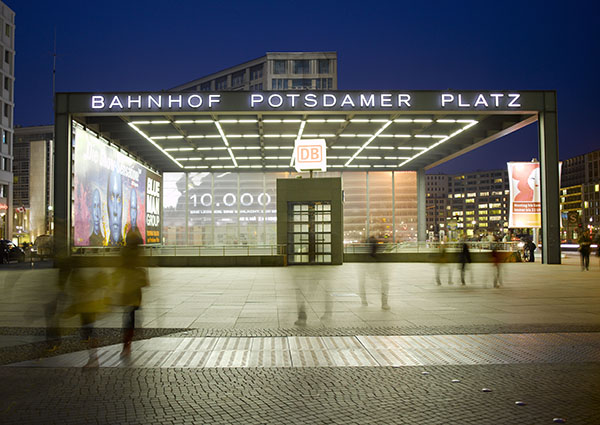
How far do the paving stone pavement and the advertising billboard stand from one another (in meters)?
15.9

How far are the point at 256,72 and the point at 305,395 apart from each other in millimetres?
101010

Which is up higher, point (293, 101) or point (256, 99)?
point (256, 99)

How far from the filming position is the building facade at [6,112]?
212 feet

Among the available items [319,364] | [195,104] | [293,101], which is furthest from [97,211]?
[319,364]

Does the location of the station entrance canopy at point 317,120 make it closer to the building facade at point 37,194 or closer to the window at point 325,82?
the window at point 325,82

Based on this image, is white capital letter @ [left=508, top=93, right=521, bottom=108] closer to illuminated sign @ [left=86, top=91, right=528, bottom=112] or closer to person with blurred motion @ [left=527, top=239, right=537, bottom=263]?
illuminated sign @ [left=86, top=91, right=528, bottom=112]

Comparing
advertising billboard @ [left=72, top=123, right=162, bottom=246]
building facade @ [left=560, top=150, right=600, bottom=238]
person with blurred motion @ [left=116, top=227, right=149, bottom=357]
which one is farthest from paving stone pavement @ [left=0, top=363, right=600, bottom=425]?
building facade @ [left=560, top=150, right=600, bottom=238]

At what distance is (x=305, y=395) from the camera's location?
5.55 metres

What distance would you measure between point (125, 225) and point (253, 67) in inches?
2952

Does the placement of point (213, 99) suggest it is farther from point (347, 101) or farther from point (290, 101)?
point (347, 101)

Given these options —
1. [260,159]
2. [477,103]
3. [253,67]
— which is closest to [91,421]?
[477,103]

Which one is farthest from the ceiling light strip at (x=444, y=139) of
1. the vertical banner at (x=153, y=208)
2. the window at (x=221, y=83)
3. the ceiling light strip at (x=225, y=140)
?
the window at (x=221, y=83)

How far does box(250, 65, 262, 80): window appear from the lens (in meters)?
100

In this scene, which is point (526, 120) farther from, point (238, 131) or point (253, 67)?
point (253, 67)
